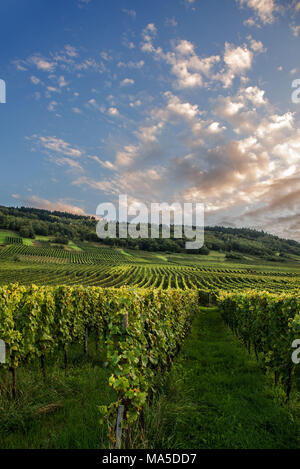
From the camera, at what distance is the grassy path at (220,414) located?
362cm

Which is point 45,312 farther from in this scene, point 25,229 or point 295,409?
point 25,229

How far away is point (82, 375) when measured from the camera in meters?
5.83

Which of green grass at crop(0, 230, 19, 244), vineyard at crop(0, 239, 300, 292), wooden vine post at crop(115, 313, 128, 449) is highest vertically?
green grass at crop(0, 230, 19, 244)

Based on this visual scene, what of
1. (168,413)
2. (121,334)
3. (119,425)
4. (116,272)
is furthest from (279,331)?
(116,272)

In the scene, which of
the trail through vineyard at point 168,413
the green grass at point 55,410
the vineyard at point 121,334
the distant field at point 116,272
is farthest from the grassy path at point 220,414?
the distant field at point 116,272

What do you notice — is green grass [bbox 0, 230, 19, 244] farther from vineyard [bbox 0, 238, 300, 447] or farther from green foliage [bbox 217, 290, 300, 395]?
green foliage [bbox 217, 290, 300, 395]

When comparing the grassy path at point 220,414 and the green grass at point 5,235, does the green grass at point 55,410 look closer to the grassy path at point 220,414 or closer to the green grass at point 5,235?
the grassy path at point 220,414

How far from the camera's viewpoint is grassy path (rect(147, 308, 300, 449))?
11.9 feet

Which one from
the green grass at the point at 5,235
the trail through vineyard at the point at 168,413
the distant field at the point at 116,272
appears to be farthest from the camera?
the green grass at the point at 5,235

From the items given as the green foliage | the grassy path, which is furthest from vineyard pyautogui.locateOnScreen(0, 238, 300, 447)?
the grassy path

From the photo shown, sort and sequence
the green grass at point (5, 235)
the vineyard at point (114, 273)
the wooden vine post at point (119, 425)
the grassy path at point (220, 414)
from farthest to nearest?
the green grass at point (5, 235)
the vineyard at point (114, 273)
the grassy path at point (220, 414)
the wooden vine post at point (119, 425)

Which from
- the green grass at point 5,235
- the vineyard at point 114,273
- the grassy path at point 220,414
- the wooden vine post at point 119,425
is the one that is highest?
the green grass at point 5,235

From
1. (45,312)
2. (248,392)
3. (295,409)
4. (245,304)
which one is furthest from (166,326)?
(245,304)
